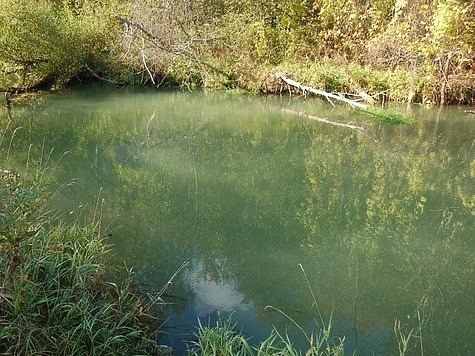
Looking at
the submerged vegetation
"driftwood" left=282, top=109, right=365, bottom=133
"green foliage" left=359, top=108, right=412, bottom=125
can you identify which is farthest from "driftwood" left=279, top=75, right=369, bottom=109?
"driftwood" left=282, top=109, right=365, bottom=133

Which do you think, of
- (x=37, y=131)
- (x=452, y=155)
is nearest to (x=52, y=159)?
(x=37, y=131)

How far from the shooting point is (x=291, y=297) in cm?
322

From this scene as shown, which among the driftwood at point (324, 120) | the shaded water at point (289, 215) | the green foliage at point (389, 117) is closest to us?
the shaded water at point (289, 215)

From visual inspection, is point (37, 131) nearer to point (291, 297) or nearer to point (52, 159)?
point (52, 159)

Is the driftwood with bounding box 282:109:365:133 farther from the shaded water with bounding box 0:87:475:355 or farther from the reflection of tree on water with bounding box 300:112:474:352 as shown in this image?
the reflection of tree on water with bounding box 300:112:474:352

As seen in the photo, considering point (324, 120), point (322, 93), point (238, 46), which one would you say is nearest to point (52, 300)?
point (324, 120)

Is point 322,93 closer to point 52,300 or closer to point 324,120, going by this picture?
point 324,120

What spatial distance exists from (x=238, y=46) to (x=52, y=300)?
12.7 m

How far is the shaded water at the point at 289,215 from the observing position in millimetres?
3084

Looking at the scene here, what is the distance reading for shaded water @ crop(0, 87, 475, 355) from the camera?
3.08 metres

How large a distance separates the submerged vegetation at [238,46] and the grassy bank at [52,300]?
31.8 feet

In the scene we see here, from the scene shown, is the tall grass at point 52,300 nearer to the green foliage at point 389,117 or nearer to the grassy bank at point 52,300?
the grassy bank at point 52,300

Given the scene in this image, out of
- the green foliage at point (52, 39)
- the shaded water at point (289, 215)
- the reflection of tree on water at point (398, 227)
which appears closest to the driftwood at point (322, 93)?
the shaded water at point (289, 215)

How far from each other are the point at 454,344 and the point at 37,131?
7.56 m
